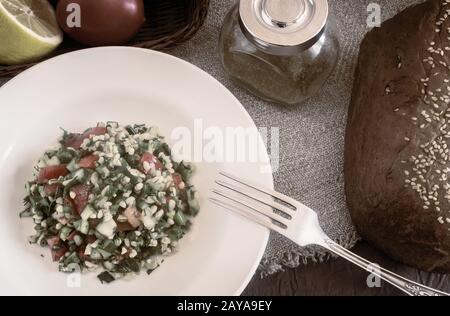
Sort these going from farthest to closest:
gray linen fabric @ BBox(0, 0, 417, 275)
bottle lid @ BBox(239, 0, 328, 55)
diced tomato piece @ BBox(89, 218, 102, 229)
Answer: gray linen fabric @ BBox(0, 0, 417, 275), bottle lid @ BBox(239, 0, 328, 55), diced tomato piece @ BBox(89, 218, 102, 229)

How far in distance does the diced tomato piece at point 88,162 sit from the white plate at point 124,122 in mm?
169

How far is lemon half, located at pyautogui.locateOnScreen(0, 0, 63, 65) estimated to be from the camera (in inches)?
50.7

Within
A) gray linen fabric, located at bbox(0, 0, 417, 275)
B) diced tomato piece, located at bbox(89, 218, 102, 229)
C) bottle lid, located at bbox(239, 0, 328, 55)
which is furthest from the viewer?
gray linen fabric, located at bbox(0, 0, 417, 275)

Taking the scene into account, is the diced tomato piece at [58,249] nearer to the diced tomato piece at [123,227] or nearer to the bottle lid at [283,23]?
the diced tomato piece at [123,227]

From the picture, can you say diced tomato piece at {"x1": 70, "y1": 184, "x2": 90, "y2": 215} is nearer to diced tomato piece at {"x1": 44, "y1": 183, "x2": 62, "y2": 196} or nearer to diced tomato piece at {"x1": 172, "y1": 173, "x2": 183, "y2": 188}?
diced tomato piece at {"x1": 44, "y1": 183, "x2": 62, "y2": 196}

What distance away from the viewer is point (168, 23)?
151 cm

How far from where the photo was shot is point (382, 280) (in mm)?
1350

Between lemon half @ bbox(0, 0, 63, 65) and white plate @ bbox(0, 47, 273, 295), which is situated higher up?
lemon half @ bbox(0, 0, 63, 65)

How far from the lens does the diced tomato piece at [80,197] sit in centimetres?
117

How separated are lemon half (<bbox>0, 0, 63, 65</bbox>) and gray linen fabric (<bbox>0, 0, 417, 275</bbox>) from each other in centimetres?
30

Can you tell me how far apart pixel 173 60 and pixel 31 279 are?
54cm

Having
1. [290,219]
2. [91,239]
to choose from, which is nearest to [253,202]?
[290,219]

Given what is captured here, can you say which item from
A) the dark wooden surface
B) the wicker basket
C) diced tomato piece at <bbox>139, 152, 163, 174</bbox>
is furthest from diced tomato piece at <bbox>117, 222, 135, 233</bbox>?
the wicker basket

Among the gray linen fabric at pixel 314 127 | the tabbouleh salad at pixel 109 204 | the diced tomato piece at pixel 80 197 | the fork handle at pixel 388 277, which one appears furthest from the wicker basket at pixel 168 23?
the fork handle at pixel 388 277
